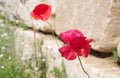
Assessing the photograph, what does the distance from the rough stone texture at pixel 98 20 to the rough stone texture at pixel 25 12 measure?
40 centimetres

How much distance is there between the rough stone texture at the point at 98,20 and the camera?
2793 mm

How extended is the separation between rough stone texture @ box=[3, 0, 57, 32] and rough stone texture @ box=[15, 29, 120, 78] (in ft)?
0.26

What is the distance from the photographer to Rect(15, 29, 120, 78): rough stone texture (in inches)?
107

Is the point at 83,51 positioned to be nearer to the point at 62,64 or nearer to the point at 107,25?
the point at 107,25

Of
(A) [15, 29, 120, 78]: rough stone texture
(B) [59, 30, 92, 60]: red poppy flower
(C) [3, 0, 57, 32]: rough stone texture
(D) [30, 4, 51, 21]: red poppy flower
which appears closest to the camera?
(B) [59, 30, 92, 60]: red poppy flower

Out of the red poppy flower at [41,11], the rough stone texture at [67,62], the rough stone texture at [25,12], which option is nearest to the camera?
the red poppy flower at [41,11]

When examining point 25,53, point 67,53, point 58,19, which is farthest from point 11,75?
point 67,53

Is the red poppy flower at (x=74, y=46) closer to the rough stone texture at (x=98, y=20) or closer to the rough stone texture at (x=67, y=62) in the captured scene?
the rough stone texture at (x=67, y=62)

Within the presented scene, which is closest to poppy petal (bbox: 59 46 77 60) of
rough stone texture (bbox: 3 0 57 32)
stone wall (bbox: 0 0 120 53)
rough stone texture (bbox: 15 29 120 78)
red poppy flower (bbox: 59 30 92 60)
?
red poppy flower (bbox: 59 30 92 60)

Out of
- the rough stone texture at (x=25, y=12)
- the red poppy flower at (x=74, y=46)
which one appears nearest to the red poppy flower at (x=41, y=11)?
the red poppy flower at (x=74, y=46)

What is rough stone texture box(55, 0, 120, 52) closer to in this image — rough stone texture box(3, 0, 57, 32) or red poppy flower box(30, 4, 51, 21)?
rough stone texture box(3, 0, 57, 32)

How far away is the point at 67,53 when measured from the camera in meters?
1.82

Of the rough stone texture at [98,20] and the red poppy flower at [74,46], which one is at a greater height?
the red poppy flower at [74,46]

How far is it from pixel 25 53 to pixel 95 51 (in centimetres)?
112
